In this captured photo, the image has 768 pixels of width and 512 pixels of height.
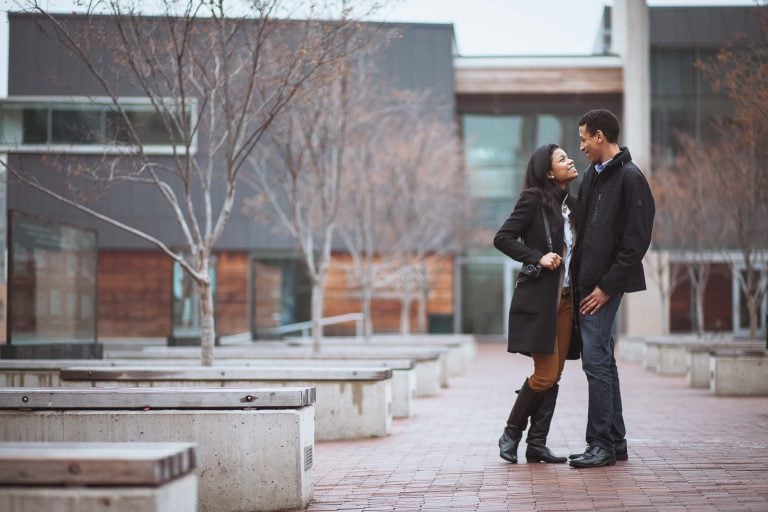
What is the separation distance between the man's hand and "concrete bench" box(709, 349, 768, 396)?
338 inches

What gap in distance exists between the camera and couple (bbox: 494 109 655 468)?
6.79 metres

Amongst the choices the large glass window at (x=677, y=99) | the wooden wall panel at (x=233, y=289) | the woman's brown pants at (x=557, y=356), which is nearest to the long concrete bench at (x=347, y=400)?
the woman's brown pants at (x=557, y=356)

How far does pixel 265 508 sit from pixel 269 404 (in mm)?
522

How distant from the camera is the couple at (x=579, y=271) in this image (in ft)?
22.3

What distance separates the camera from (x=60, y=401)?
5.90 meters

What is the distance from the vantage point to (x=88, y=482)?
13.0 feet

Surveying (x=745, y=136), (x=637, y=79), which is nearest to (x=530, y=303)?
(x=745, y=136)

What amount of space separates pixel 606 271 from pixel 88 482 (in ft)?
12.3

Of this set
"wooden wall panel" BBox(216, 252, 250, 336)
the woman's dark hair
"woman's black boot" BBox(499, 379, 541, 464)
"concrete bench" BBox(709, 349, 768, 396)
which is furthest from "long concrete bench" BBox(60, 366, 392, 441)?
"wooden wall panel" BBox(216, 252, 250, 336)

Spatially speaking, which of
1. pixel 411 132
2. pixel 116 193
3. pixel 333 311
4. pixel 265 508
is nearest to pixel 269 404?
pixel 265 508

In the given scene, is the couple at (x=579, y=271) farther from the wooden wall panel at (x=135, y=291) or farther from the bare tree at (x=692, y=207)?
the wooden wall panel at (x=135, y=291)

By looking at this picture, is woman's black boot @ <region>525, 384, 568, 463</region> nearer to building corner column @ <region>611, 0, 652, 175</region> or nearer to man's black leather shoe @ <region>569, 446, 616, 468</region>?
man's black leather shoe @ <region>569, 446, 616, 468</region>

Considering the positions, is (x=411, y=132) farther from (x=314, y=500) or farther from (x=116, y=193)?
(x=314, y=500)

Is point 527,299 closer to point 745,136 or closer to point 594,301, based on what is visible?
point 594,301
